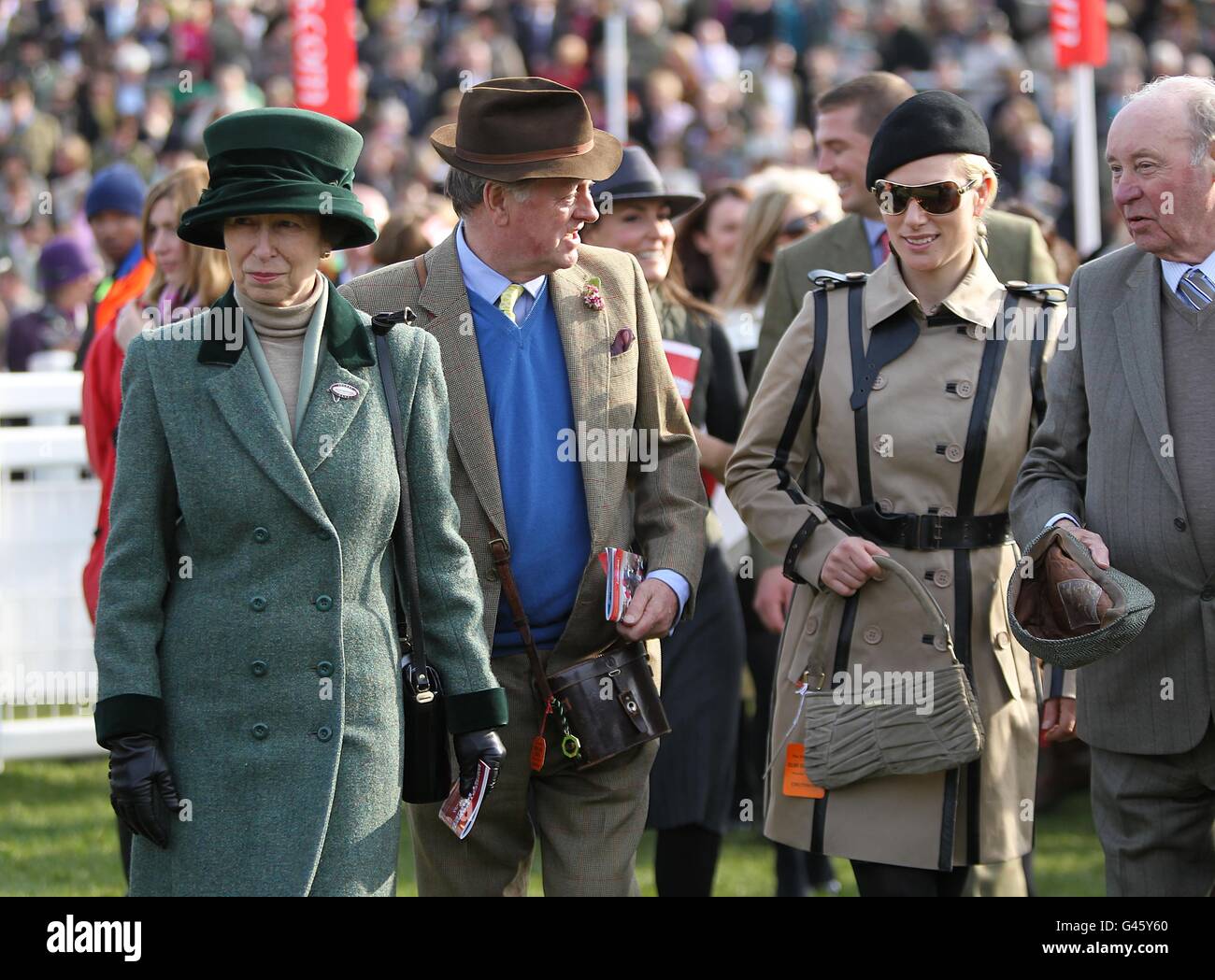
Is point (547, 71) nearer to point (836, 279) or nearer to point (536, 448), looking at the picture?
point (836, 279)

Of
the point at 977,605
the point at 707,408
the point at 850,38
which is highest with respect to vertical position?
the point at 850,38

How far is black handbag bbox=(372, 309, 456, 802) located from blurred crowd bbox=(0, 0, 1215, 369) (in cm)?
1102

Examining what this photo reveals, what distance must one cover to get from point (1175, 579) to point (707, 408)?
2.00 metres

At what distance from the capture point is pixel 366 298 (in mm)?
4312

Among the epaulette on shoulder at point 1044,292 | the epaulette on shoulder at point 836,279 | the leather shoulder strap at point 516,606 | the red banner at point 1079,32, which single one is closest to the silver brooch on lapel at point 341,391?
the leather shoulder strap at point 516,606

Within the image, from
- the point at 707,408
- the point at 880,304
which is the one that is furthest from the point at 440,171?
the point at 880,304

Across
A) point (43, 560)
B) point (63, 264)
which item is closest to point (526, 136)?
point (43, 560)

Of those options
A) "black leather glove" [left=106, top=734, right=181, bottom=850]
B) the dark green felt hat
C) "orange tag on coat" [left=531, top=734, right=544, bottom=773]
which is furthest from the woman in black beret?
"black leather glove" [left=106, top=734, right=181, bottom=850]

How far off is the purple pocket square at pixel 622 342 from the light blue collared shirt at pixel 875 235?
4.93ft

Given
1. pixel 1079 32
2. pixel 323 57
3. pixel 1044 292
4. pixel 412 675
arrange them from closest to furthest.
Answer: pixel 412 675
pixel 1044 292
pixel 1079 32
pixel 323 57

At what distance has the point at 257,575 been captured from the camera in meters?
3.52

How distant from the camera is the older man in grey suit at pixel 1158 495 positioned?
4105 mm

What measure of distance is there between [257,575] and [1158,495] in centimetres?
198
